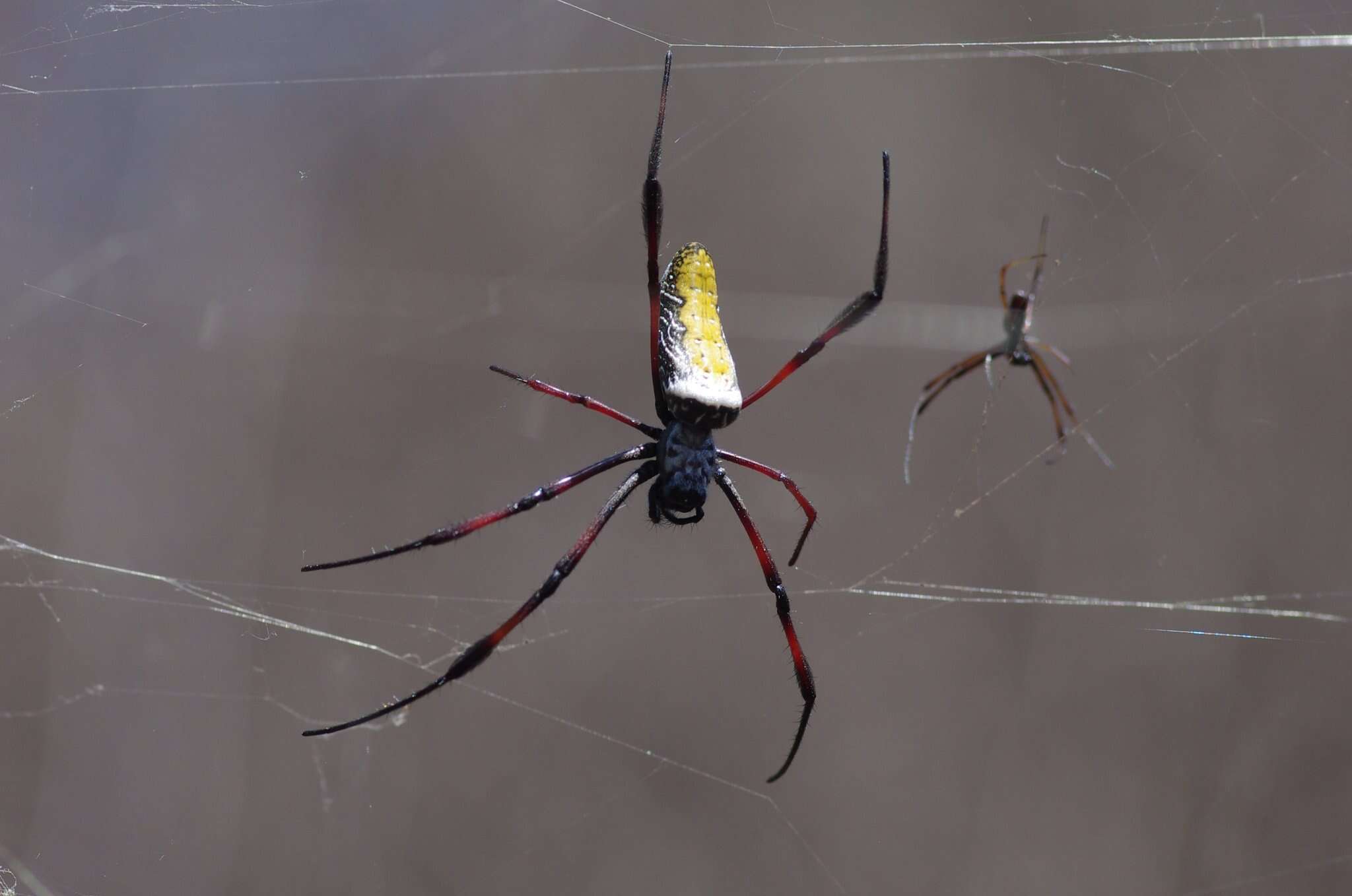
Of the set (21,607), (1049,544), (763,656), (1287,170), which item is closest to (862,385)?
(1049,544)

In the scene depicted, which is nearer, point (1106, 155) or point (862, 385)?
point (1106, 155)

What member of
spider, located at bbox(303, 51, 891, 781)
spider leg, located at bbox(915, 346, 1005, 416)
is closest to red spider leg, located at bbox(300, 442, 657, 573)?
spider, located at bbox(303, 51, 891, 781)

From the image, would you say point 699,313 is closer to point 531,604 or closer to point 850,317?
point 850,317

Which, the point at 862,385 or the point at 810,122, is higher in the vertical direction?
the point at 810,122

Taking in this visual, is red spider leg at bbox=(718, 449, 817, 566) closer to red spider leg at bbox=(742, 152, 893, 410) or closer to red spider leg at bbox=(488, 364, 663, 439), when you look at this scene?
red spider leg at bbox=(742, 152, 893, 410)

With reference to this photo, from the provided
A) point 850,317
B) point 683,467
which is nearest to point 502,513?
point 683,467

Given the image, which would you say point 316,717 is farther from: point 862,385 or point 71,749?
point 862,385

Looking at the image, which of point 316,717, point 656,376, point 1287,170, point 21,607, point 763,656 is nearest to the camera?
point 656,376
